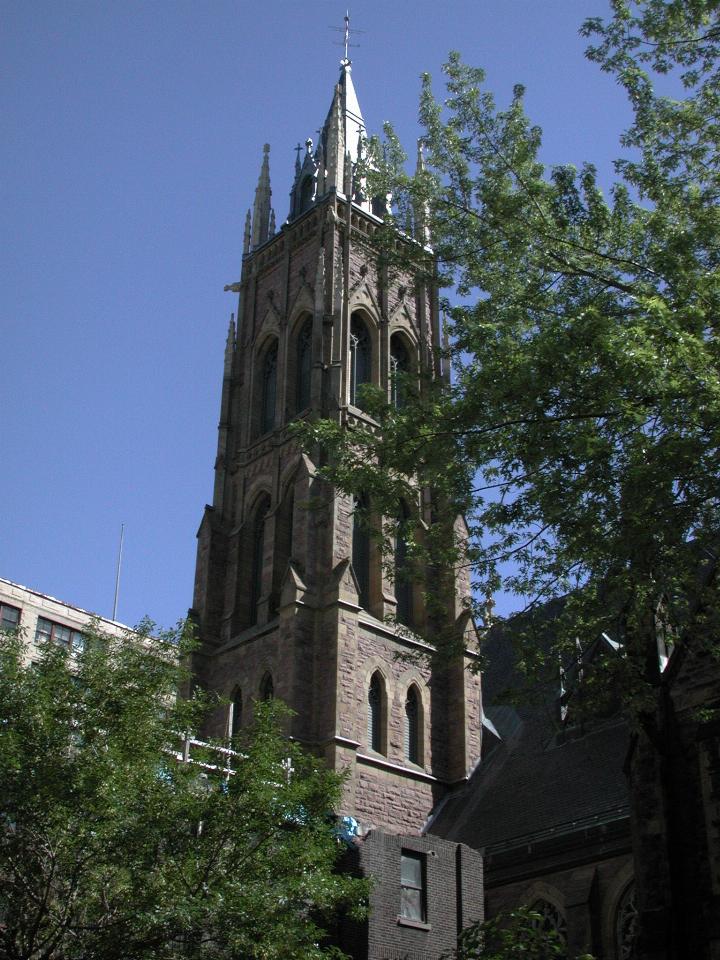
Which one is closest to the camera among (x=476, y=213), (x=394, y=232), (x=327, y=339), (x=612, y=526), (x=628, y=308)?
(x=612, y=526)

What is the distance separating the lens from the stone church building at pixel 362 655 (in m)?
27.0

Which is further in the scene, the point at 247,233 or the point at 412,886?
the point at 247,233

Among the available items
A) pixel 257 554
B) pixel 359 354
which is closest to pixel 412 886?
pixel 257 554

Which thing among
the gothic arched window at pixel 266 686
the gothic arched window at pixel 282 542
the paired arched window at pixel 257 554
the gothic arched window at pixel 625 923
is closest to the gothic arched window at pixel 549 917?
the gothic arched window at pixel 625 923

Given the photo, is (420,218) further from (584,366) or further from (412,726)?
(412,726)

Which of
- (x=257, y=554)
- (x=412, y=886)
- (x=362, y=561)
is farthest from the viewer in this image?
(x=257, y=554)

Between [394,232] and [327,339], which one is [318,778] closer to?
[394,232]

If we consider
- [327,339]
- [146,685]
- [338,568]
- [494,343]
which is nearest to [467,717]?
[338,568]

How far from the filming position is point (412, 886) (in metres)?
25.8

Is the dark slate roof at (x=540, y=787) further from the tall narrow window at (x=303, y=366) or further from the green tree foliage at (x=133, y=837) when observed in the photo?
the tall narrow window at (x=303, y=366)

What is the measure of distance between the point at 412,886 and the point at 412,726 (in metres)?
12.5

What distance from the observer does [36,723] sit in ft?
56.9

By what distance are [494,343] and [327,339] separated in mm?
26844

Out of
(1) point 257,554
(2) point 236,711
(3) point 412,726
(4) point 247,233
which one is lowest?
(3) point 412,726
